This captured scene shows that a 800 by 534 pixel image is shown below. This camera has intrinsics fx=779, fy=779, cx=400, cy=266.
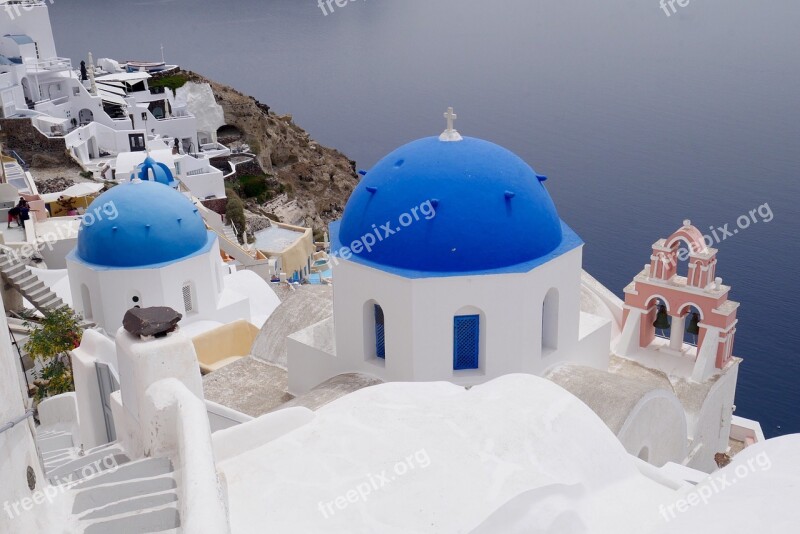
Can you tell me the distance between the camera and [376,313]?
1110 cm

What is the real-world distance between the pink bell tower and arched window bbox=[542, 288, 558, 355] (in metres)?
3.09

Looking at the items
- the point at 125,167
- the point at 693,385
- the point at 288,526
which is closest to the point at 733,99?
the point at 125,167

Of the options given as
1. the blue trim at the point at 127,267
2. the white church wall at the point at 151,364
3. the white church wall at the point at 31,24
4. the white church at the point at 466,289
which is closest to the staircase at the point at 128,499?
the white church wall at the point at 151,364

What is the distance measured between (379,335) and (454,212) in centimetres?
219

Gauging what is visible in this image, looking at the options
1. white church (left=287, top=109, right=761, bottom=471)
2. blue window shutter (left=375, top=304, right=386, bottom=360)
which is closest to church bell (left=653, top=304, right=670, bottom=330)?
white church (left=287, top=109, right=761, bottom=471)

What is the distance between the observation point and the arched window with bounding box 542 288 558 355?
36.3ft

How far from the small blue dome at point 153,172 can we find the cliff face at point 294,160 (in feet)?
84.5

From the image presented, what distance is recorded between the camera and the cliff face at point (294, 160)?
5084 cm

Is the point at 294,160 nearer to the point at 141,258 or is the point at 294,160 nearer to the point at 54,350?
the point at 141,258

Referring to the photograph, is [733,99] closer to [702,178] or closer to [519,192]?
[702,178]

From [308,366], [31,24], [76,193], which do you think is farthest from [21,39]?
[308,366]

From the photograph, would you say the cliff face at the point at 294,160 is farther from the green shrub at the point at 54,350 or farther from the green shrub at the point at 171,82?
the green shrub at the point at 54,350

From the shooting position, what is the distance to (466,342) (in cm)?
1073

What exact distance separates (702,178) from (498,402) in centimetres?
3684
